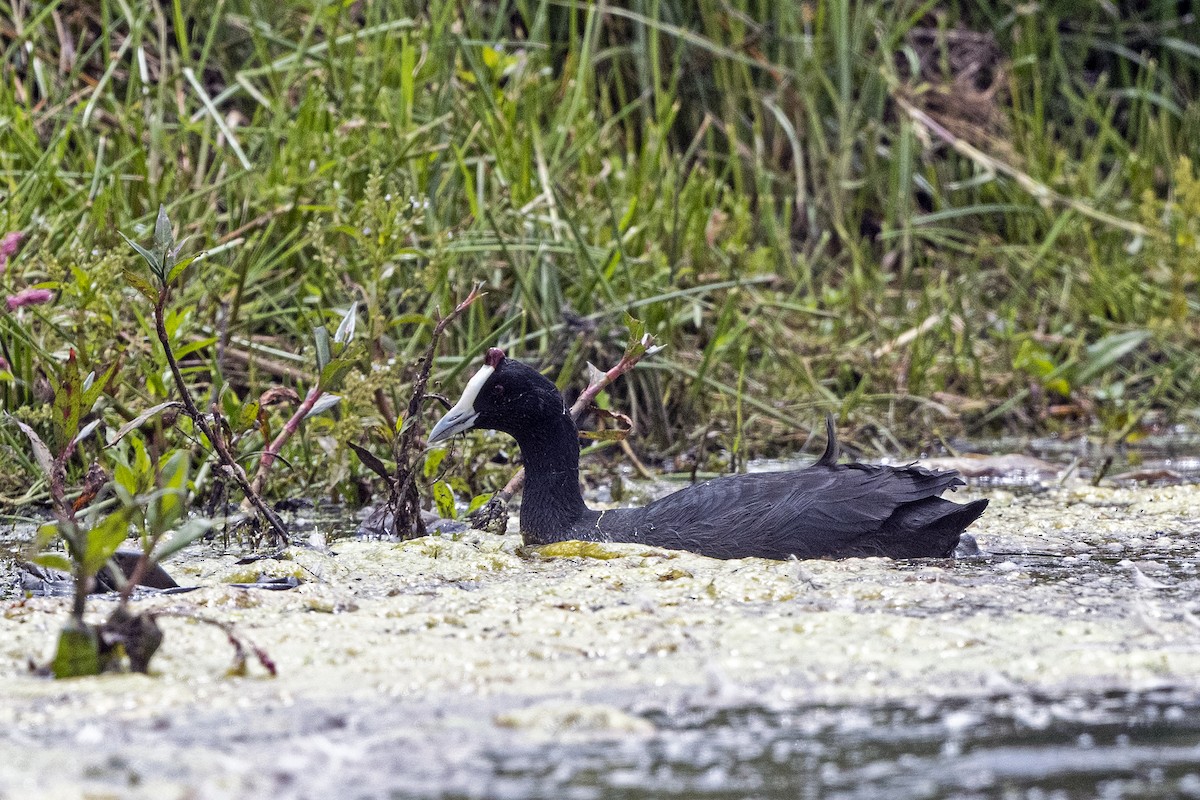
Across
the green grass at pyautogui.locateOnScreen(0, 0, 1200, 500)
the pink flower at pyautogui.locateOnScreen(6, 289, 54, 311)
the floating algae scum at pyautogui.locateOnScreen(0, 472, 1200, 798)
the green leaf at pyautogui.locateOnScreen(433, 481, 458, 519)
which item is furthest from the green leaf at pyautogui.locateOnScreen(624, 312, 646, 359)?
the pink flower at pyautogui.locateOnScreen(6, 289, 54, 311)

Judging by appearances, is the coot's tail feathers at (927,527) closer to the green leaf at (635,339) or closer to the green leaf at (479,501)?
the green leaf at (635,339)

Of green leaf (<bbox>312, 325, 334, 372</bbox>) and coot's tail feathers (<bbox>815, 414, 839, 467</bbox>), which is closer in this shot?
green leaf (<bbox>312, 325, 334, 372</bbox>)

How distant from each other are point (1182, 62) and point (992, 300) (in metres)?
1.96

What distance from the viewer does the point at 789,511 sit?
3.86 meters

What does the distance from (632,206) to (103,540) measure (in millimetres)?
3549

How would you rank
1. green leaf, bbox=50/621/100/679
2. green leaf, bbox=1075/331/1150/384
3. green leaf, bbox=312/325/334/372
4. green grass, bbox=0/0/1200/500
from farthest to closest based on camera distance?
green leaf, bbox=1075/331/1150/384 → green grass, bbox=0/0/1200/500 → green leaf, bbox=312/325/334/372 → green leaf, bbox=50/621/100/679

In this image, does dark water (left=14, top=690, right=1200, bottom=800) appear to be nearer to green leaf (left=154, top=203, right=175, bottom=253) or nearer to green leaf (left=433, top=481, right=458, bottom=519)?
green leaf (left=154, top=203, right=175, bottom=253)

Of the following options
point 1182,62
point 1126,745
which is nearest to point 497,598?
point 1126,745

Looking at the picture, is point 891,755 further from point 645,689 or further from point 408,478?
point 408,478

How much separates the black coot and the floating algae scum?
0.25 meters

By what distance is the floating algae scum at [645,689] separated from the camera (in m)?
2.04

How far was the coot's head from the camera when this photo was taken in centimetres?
416

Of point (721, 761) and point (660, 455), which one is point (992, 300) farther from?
point (721, 761)

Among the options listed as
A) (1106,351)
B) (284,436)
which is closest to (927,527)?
(284,436)
